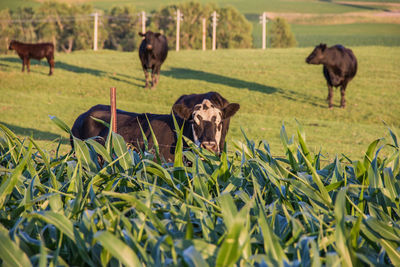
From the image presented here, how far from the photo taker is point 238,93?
22609mm

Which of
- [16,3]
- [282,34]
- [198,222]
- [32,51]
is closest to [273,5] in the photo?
[282,34]

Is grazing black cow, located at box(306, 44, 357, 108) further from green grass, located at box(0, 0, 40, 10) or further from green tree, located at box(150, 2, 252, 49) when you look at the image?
green grass, located at box(0, 0, 40, 10)

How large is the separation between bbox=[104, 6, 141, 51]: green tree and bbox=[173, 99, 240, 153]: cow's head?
87084mm

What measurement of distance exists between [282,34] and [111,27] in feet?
115

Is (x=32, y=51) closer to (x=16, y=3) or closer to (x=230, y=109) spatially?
(x=230, y=109)

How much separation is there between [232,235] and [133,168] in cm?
117

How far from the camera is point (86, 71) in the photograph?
27328 millimetres

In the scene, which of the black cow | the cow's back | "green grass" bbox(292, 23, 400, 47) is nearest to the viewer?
the black cow

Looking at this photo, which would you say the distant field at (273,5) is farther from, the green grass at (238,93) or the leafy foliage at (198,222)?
the leafy foliage at (198,222)

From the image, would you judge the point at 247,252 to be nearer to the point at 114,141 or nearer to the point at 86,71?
the point at 114,141

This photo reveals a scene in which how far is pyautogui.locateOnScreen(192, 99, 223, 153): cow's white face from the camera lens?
239 inches

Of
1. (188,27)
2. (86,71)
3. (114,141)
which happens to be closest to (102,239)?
(114,141)

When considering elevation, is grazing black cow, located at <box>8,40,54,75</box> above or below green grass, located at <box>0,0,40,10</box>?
below

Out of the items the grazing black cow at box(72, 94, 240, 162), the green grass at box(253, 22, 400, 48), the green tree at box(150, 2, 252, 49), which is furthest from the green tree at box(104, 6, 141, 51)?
the grazing black cow at box(72, 94, 240, 162)
